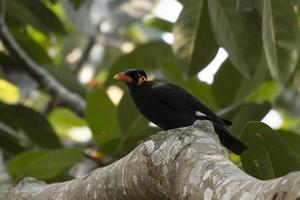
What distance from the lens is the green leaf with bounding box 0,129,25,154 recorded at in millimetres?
3991

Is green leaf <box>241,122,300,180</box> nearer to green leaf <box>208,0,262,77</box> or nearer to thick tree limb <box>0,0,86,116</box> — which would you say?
green leaf <box>208,0,262,77</box>

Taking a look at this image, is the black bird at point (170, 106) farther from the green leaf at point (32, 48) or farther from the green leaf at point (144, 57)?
the green leaf at point (32, 48)

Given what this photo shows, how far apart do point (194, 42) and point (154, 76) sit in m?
1.59

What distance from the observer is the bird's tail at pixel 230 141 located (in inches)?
109

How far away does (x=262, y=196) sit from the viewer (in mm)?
1573

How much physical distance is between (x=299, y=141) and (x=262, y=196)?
4.62 feet

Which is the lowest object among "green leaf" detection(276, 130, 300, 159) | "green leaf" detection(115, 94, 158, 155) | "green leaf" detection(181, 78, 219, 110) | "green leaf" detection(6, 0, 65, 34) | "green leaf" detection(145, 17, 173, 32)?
"green leaf" detection(115, 94, 158, 155)

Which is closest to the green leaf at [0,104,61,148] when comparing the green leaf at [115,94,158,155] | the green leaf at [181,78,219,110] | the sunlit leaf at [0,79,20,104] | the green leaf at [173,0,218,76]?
the green leaf at [115,94,158,155]

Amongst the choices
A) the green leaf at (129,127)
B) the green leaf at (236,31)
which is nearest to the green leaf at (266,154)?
the green leaf at (236,31)

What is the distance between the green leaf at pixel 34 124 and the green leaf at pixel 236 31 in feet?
3.97

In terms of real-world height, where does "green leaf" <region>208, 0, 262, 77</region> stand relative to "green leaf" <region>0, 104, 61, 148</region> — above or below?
above

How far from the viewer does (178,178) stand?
203cm

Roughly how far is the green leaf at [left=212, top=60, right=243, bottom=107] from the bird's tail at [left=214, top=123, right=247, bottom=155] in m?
1.02

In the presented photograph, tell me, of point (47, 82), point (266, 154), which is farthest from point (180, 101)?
point (47, 82)
